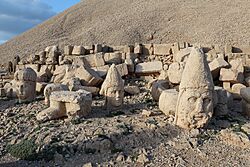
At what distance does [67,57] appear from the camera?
16.8m

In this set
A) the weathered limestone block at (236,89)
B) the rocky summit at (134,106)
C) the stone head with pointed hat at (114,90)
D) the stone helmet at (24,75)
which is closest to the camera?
the rocky summit at (134,106)

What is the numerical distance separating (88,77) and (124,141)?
527 cm

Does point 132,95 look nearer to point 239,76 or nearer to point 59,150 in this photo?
point 239,76

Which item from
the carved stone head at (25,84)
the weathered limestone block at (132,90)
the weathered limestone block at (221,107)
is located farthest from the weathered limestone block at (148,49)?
the weathered limestone block at (221,107)

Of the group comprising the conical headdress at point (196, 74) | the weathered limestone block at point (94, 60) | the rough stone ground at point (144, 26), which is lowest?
the conical headdress at point (196, 74)

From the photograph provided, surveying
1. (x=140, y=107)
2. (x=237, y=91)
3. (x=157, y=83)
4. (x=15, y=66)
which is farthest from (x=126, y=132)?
(x=15, y=66)

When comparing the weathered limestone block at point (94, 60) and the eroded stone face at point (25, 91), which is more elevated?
the weathered limestone block at point (94, 60)

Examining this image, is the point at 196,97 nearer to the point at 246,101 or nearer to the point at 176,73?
the point at 246,101

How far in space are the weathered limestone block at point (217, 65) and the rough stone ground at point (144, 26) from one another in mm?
5983

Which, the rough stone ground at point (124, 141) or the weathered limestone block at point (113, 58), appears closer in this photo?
the rough stone ground at point (124, 141)

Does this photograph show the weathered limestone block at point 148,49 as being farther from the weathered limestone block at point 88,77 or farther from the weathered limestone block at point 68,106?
the weathered limestone block at point 68,106

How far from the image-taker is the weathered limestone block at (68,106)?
32.2 ft

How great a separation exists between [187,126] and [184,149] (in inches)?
39.6

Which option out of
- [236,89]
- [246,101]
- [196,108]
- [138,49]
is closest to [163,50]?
[138,49]
